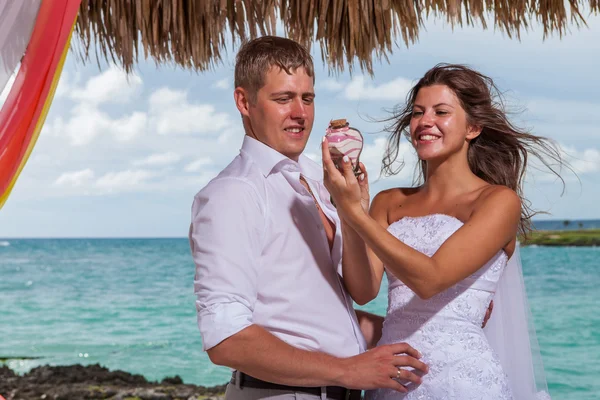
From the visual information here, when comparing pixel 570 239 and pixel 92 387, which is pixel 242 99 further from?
pixel 570 239

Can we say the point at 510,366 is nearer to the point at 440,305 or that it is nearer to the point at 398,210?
the point at 440,305

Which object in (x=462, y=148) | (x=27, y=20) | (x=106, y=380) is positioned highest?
(x=27, y=20)

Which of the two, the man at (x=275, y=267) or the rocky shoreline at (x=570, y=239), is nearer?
the man at (x=275, y=267)

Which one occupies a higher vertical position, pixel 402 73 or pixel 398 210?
pixel 402 73

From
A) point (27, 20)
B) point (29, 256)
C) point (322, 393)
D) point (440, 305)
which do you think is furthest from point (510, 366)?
point (29, 256)

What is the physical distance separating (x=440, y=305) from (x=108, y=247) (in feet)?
110

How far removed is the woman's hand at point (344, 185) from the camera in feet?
5.56

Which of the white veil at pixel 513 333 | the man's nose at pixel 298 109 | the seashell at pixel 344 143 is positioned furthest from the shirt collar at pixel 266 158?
the white veil at pixel 513 333

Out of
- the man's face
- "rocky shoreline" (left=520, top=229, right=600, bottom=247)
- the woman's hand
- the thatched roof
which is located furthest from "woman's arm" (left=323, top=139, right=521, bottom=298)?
"rocky shoreline" (left=520, top=229, right=600, bottom=247)

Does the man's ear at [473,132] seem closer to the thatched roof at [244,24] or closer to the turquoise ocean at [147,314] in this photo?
the thatched roof at [244,24]

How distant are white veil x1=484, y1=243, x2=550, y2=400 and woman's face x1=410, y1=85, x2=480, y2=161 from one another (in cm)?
45

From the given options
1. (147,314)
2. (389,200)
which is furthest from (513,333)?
(147,314)

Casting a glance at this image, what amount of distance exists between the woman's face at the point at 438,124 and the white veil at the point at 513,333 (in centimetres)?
45

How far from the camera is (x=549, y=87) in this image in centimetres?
2844
